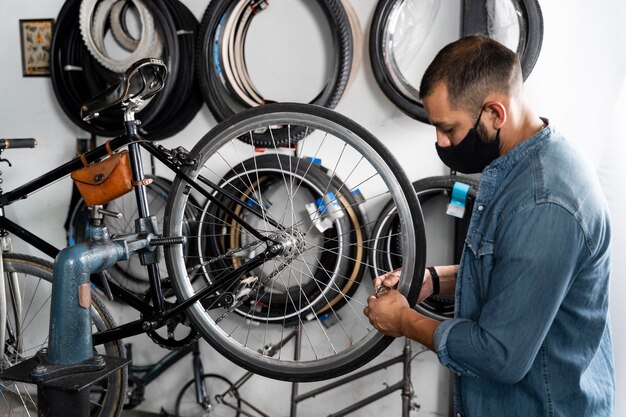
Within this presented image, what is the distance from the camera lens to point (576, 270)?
2.91 ft

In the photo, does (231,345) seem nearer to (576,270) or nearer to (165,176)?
(576,270)

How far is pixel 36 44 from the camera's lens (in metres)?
2.34

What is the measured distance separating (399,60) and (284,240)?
0.98 metres

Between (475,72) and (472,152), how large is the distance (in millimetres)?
165

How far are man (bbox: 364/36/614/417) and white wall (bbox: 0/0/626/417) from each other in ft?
2.95

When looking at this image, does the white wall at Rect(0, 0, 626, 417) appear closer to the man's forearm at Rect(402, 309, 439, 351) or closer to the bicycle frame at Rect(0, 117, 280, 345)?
the bicycle frame at Rect(0, 117, 280, 345)

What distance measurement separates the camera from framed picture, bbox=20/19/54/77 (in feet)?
7.61

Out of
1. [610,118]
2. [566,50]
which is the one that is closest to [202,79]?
[566,50]

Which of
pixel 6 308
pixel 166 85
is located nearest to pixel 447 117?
pixel 166 85

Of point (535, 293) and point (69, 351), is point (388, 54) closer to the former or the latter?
point (535, 293)

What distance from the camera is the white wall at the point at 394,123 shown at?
175 centimetres

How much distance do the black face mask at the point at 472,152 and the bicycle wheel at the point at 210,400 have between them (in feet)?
5.16

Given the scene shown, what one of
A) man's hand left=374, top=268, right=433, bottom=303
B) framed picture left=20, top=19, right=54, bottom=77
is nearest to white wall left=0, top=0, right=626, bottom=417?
framed picture left=20, top=19, right=54, bottom=77

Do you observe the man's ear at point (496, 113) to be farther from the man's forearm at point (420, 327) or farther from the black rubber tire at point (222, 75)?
the black rubber tire at point (222, 75)
